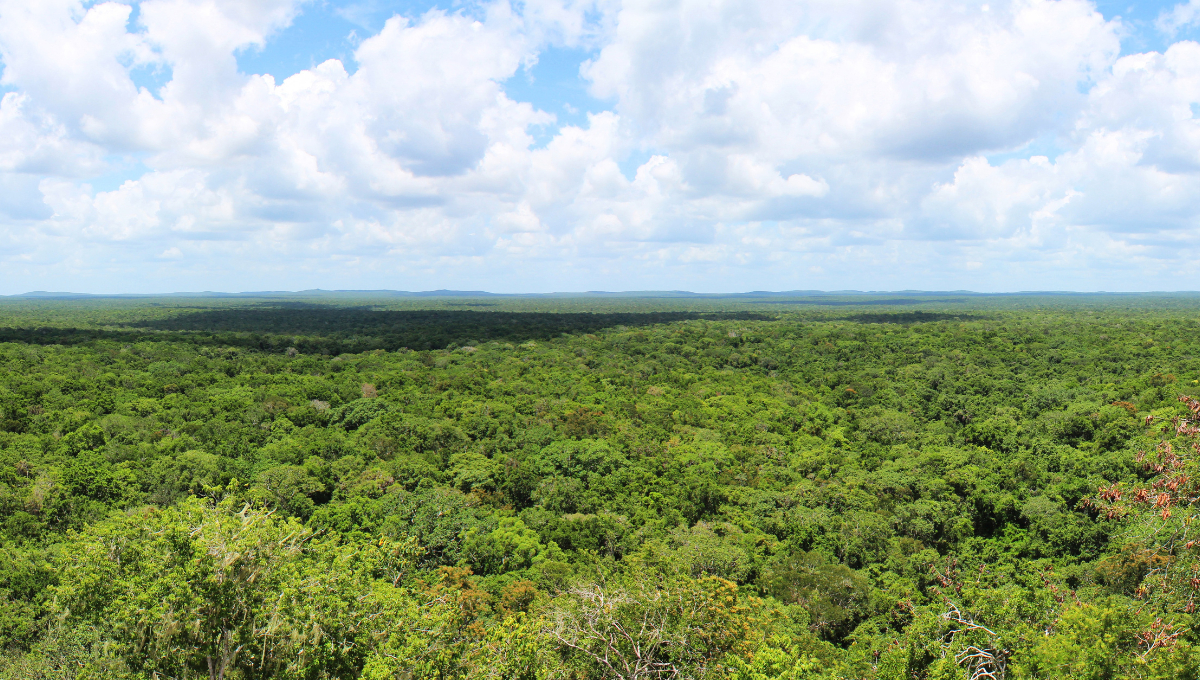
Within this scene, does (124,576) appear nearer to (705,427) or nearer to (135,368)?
(705,427)

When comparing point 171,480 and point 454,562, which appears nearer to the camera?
point 454,562

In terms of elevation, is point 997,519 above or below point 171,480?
below

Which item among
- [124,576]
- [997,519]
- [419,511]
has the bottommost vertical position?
[997,519]

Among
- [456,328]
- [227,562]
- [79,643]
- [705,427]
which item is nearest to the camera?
[227,562]

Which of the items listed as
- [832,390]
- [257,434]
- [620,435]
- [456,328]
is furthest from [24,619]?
[456,328]

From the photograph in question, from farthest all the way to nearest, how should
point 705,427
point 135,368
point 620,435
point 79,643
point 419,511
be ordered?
point 135,368
point 705,427
point 620,435
point 419,511
point 79,643

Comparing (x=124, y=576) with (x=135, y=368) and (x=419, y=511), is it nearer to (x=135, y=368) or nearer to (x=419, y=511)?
(x=419, y=511)
